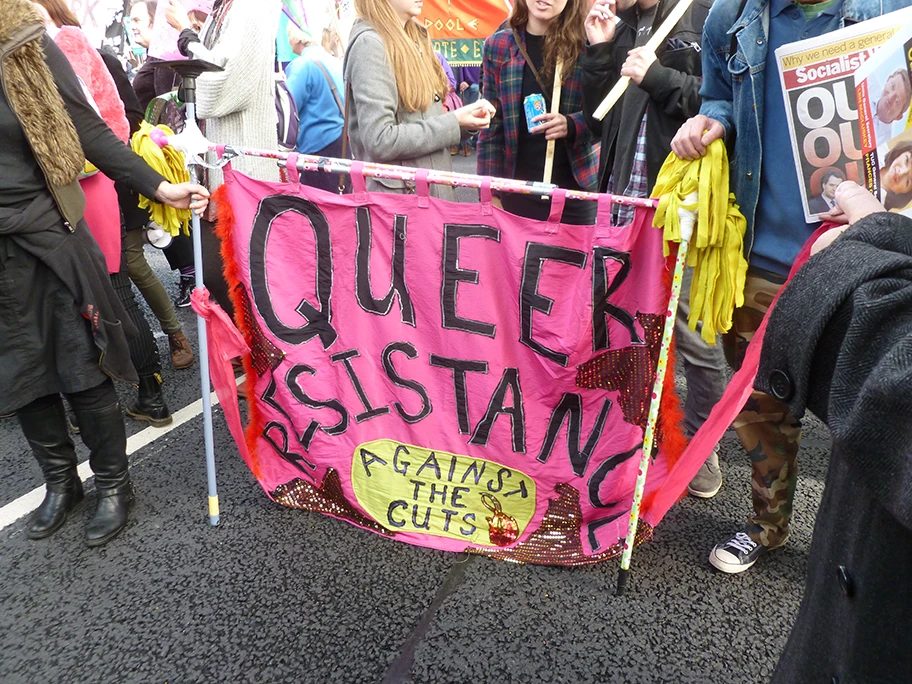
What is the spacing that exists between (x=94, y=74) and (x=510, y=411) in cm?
272

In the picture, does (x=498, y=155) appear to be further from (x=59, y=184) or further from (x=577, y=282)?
(x=59, y=184)

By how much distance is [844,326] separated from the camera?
85 centimetres

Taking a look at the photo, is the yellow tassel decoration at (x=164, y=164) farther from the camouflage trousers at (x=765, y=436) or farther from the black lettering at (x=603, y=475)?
the camouflage trousers at (x=765, y=436)

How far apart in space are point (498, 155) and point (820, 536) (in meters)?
3.13

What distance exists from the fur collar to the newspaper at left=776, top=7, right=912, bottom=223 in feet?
7.83

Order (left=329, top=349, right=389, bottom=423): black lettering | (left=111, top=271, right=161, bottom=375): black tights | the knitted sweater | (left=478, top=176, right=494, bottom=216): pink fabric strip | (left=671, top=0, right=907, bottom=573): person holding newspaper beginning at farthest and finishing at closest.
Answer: (left=111, top=271, right=161, bottom=375): black tights → the knitted sweater → (left=329, top=349, right=389, bottom=423): black lettering → (left=478, top=176, right=494, bottom=216): pink fabric strip → (left=671, top=0, right=907, bottom=573): person holding newspaper

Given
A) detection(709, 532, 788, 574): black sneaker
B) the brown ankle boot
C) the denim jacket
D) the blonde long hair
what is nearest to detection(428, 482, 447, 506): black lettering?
detection(709, 532, 788, 574): black sneaker

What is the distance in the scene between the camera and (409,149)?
284 cm

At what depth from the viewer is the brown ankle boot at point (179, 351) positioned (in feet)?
14.0

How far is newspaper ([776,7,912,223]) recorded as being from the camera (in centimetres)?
150

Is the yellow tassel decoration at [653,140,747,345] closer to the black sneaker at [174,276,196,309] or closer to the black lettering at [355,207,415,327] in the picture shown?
the black lettering at [355,207,415,327]

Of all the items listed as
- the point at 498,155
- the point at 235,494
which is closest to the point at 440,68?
the point at 498,155

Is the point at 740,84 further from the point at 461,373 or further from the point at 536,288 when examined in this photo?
the point at 461,373

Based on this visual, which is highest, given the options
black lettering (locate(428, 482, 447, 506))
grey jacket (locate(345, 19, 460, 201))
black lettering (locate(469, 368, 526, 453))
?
grey jacket (locate(345, 19, 460, 201))
